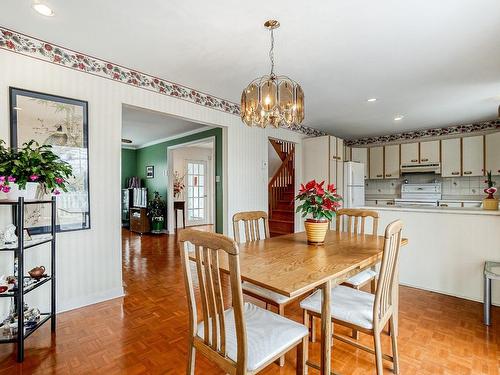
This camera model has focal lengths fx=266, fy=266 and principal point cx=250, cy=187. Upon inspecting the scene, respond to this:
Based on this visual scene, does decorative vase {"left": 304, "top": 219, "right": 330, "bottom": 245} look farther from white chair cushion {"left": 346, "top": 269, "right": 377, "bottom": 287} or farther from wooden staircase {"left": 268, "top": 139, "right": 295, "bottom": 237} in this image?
wooden staircase {"left": 268, "top": 139, "right": 295, "bottom": 237}

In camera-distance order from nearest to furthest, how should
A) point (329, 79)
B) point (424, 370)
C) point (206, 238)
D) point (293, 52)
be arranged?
1. point (206, 238)
2. point (424, 370)
3. point (293, 52)
4. point (329, 79)

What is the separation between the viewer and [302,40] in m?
2.24

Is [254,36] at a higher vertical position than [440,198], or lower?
higher

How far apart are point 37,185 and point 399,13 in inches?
114

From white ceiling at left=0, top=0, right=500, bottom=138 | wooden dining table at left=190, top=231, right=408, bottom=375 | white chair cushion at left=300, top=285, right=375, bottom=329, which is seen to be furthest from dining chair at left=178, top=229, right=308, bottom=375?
white ceiling at left=0, top=0, right=500, bottom=138

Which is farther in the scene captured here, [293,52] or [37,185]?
[293,52]

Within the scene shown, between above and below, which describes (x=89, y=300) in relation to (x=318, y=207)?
below

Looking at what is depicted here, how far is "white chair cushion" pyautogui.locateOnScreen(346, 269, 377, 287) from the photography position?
6.63ft

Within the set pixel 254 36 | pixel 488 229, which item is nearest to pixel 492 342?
pixel 488 229

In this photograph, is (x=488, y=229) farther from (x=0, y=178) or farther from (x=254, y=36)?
(x=0, y=178)

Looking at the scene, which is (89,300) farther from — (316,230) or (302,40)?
(302,40)

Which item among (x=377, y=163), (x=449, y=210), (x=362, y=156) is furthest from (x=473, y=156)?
(x=449, y=210)

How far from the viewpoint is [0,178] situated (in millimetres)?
1686

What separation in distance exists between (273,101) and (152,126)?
13.1 feet
